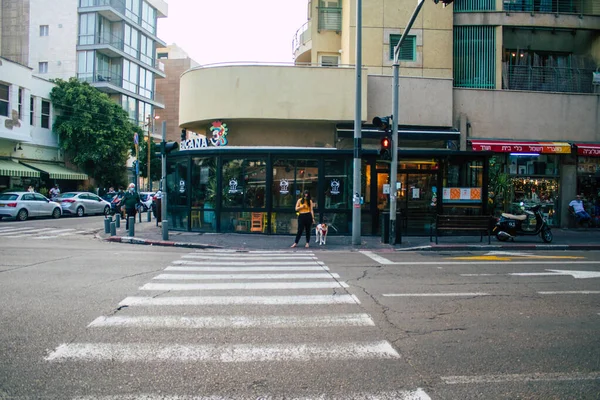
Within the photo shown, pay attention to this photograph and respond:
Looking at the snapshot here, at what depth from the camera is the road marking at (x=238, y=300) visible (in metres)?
6.74

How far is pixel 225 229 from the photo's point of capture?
1798 centimetres

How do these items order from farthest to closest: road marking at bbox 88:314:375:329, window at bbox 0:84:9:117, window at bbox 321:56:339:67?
1. window at bbox 0:84:9:117
2. window at bbox 321:56:339:67
3. road marking at bbox 88:314:375:329

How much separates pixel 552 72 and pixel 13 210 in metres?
28.0

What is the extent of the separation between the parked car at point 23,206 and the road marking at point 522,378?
2582 cm

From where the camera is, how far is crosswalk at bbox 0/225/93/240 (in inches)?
663

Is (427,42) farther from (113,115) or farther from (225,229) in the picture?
(113,115)

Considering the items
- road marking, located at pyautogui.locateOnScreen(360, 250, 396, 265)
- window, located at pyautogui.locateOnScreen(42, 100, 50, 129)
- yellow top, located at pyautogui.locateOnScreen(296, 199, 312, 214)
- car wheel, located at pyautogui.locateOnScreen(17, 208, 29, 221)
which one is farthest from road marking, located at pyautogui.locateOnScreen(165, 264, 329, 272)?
window, located at pyautogui.locateOnScreen(42, 100, 50, 129)

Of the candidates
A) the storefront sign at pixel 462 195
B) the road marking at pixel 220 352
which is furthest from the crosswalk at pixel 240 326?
the storefront sign at pixel 462 195

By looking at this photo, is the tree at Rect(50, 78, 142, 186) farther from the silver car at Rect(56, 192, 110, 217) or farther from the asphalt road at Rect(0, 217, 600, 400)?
the asphalt road at Rect(0, 217, 600, 400)

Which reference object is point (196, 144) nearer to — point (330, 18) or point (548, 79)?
point (330, 18)

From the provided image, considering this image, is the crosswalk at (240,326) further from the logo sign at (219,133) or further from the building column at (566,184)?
the building column at (566,184)

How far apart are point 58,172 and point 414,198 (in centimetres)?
2785

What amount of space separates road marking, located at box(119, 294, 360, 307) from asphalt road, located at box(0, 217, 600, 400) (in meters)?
0.03

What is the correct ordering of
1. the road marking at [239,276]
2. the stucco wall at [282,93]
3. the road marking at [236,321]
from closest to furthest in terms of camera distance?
the road marking at [236,321], the road marking at [239,276], the stucco wall at [282,93]
